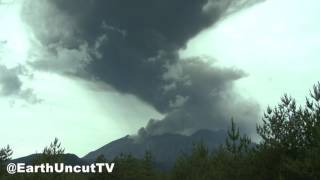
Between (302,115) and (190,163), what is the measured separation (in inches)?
844

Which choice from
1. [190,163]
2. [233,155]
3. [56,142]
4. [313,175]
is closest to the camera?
[313,175]

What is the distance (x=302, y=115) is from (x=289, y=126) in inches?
68.4

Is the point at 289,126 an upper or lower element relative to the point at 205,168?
upper

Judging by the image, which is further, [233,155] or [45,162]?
[233,155]

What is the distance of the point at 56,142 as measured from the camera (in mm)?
41344

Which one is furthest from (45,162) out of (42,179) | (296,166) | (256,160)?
(296,166)

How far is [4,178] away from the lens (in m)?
40.4

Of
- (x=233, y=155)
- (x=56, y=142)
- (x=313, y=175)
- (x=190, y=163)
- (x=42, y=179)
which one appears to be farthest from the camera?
(x=190, y=163)

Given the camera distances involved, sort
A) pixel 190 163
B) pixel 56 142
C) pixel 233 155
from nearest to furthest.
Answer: pixel 56 142 < pixel 233 155 < pixel 190 163

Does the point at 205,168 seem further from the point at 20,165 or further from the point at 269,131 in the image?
the point at 20,165

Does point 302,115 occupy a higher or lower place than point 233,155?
higher

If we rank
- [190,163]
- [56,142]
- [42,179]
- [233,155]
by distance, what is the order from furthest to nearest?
[190,163], [233,155], [56,142], [42,179]

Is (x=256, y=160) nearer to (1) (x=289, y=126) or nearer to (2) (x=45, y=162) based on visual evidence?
(1) (x=289, y=126)

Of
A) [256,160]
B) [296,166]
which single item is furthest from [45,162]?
[296,166]
